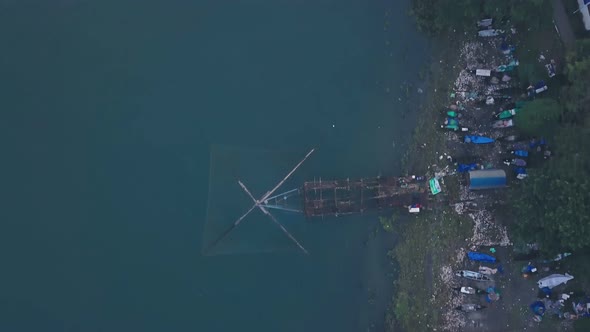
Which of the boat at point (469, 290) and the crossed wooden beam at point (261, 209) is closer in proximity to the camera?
the crossed wooden beam at point (261, 209)

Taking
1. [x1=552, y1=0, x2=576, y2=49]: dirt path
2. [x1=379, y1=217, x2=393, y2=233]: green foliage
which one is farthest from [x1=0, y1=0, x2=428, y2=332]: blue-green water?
[x1=552, y1=0, x2=576, y2=49]: dirt path

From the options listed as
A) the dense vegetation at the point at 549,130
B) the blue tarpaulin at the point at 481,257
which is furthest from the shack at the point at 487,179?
the blue tarpaulin at the point at 481,257

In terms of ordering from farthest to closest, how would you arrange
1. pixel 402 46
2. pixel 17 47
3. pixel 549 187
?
pixel 402 46 < pixel 17 47 < pixel 549 187

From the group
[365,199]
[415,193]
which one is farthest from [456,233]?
[365,199]

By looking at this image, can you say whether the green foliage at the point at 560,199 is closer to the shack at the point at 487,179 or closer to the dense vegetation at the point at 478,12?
the shack at the point at 487,179

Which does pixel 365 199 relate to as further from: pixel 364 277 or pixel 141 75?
pixel 141 75

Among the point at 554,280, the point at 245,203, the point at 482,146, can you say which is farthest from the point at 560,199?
the point at 245,203
